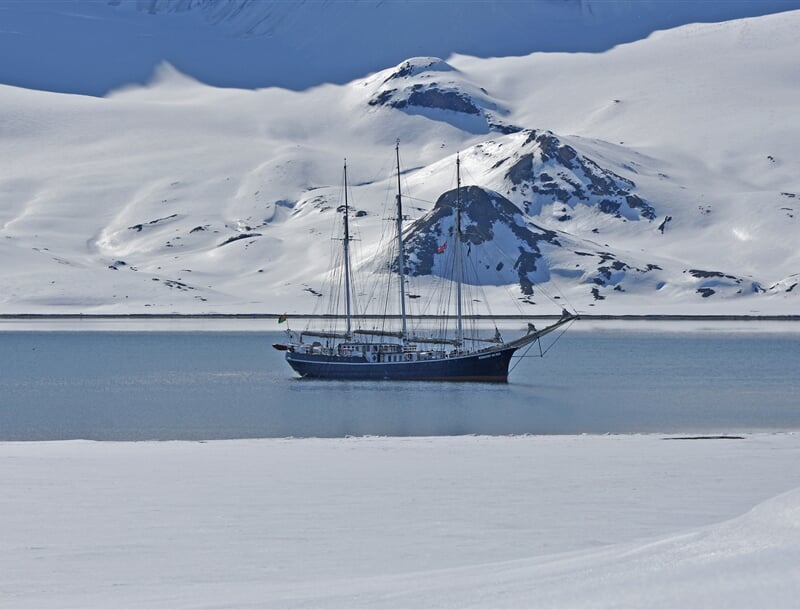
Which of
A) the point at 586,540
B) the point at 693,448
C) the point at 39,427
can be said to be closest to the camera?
the point at 586,540

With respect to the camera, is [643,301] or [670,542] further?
[643,301]

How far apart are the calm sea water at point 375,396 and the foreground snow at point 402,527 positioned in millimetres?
13783

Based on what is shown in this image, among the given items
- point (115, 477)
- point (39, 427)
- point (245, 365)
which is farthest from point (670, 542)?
point (245, 365)

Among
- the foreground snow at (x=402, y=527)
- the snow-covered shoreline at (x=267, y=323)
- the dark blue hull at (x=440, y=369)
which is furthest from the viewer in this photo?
the snow-covered shoreline at (x=267, y=323)

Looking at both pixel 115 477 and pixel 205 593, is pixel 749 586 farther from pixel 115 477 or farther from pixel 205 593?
pixel 115 477

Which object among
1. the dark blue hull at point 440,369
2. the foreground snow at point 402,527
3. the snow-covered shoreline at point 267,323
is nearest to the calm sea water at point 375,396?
the dark blue hull at point 440,369

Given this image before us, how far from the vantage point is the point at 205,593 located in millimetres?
16062

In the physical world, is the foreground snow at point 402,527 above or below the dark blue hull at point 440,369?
below

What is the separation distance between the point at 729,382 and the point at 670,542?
57.0 m

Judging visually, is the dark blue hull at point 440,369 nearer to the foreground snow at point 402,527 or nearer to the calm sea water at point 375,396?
the calm sea water at point 375,396

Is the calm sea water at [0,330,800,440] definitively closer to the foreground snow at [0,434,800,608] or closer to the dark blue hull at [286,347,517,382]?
the dark blue hull at [286,347,517,382]

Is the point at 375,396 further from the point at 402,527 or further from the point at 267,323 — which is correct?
the point at 267,323

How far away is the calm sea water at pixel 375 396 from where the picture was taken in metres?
47.1

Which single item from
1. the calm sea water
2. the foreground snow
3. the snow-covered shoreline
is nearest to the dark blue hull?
the calm sea water
